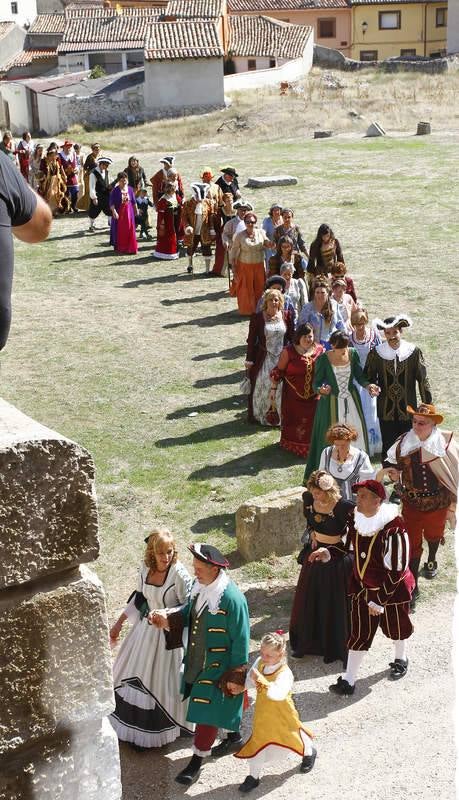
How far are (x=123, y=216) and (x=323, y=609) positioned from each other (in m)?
12.9

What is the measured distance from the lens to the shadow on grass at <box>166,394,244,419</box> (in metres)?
11.7

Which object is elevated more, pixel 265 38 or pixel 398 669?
pixel 265 38

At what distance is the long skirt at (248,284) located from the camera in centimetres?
1440

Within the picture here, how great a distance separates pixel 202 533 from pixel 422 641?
234cm

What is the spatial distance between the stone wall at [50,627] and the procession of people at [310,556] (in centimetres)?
408

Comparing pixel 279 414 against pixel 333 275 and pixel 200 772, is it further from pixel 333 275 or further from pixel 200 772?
pixel 200 772

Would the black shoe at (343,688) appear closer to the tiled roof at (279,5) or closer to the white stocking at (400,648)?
the white stocking at (400,648)

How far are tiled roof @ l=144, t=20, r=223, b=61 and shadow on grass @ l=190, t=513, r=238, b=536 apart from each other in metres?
34.2

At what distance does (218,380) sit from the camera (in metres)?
12.6

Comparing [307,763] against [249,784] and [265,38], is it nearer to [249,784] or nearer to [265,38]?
[249,784]

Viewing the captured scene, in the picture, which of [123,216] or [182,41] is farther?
[182,41]

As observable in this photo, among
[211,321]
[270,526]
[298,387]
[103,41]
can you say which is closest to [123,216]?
[211,321]

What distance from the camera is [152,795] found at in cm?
582

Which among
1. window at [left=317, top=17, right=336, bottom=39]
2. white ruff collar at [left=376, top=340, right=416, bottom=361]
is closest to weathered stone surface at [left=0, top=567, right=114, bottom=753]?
white ruff collar at [left=376, top=340, right=416, bottom=361]
